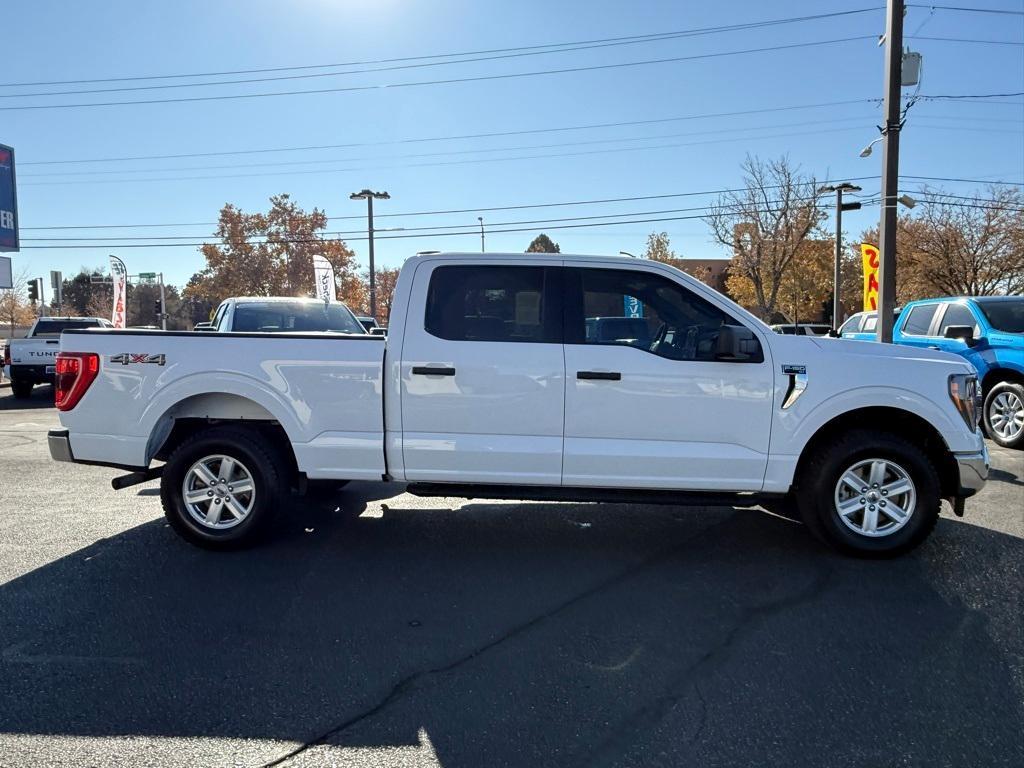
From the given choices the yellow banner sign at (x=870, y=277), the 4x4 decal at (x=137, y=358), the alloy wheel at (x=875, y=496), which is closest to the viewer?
the alloy wheel at (x=875, y=496)

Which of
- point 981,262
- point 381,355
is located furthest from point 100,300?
point 381,355

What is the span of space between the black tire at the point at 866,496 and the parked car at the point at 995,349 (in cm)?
564

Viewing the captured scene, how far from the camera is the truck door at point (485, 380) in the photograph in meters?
4.82

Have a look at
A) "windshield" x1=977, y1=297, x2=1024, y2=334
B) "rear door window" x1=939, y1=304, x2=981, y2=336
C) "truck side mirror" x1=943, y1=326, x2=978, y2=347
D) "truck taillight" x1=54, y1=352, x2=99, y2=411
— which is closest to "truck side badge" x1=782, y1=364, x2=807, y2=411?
"truck taillight" x1=54, y1=352, x2=99, y2=411

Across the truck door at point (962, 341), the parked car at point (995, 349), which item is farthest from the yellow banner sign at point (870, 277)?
the parked car at point (995, 349)

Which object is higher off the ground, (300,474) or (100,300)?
(100,300)

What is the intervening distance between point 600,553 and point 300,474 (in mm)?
2252

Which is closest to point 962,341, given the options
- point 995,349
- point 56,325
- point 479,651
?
point 995,349

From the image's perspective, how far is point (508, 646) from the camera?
145 inches

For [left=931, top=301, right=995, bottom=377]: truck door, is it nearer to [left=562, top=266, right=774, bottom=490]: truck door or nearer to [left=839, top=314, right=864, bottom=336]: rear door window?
[left=839, top=314, right=864, bottom=336]: rear door window

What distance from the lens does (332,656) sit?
3586mm

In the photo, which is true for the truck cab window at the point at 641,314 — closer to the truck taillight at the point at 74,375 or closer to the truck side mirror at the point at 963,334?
the truck taillight at the point at 74,375

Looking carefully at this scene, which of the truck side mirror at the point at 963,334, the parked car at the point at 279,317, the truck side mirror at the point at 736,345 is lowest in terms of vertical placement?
the truck side mirror at the point at 736,345

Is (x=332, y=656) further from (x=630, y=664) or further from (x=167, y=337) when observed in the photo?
(x=167, y=337)
